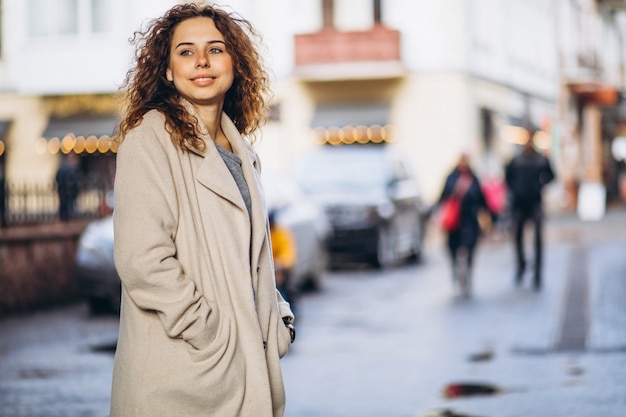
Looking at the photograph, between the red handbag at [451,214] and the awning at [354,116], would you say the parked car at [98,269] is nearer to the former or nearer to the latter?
the red handbag at [451,214]

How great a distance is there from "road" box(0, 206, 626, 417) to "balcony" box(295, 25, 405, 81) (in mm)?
15658

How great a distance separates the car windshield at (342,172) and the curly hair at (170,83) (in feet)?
51.3

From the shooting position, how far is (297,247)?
15.0 metres

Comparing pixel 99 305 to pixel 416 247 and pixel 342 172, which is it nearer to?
pixel 342 172

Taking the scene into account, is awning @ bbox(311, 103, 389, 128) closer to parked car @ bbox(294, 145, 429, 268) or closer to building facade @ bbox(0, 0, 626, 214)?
building facade @ bbox(0, 0, 626, 214)

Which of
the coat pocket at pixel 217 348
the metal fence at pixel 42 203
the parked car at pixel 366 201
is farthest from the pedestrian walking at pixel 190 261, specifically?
the parked car at pixel 366 201

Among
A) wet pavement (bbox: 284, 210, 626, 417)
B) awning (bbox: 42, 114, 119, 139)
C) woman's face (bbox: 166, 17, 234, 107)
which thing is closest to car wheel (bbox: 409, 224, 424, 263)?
wet pavement (bbox: 284, 210, 626, 417)

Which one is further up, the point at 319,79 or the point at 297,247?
the point at 319,79

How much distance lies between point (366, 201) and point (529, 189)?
382 cm

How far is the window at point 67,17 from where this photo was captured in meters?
34.6

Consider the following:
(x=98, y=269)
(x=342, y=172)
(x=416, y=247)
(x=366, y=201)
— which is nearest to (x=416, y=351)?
(x=98, y=269)

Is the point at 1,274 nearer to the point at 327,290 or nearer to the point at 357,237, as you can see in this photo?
the point at 327,290

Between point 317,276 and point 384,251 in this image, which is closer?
point 317,276

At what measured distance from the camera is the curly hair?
3516 mm
